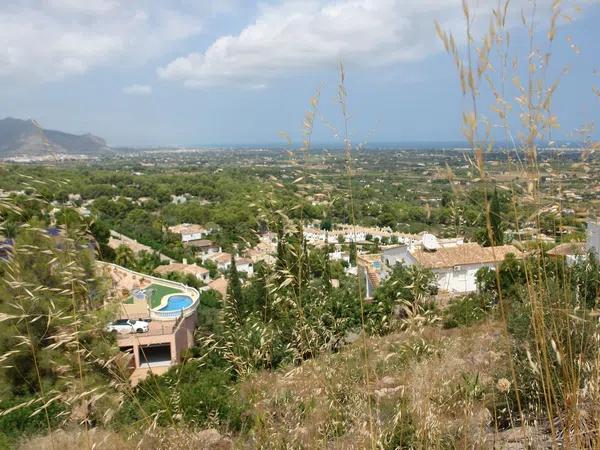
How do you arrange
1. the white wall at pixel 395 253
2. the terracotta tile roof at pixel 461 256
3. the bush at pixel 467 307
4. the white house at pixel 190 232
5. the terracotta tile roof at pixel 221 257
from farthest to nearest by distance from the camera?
the white house at pixel 190 232 < the terracotta tile roof at pixel 221 257 < the white wall at pixel 395 253 < the bush at pixel 467 307 < the terracotta tile roof at pixel 461 256

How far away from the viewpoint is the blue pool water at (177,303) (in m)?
13.0

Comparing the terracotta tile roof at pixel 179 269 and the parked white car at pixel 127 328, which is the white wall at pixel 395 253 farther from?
the parked white car at pixel 127 328

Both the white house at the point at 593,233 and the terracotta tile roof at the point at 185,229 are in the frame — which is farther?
the terracotta tile roof at the point at 185,229

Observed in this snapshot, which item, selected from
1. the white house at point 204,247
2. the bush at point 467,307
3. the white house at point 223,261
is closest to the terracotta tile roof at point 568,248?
the bush at point 467,307

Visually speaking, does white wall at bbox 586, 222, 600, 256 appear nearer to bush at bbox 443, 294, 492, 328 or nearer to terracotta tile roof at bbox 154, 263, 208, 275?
bush at bbox 443, 294, 492, 328

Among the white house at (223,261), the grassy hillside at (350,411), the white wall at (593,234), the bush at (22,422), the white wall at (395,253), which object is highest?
the white wall at (593,234)

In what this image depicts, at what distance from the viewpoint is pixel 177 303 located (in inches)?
527

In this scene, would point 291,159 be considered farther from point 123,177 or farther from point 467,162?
point 123,177

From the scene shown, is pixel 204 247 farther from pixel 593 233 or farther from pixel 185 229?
pixel 593 233

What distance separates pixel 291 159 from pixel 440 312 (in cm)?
82

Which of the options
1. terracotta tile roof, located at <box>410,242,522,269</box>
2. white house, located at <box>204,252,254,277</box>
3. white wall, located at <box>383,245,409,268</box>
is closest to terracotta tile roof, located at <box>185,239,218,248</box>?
white house, located at <box>204,252,254,277</box>

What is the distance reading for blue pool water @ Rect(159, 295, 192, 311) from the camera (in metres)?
13.0

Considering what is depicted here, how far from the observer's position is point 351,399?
4.91ft

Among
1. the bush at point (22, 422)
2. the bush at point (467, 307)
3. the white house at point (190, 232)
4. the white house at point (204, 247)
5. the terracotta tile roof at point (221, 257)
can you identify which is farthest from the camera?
the white house at point (190, 232)
